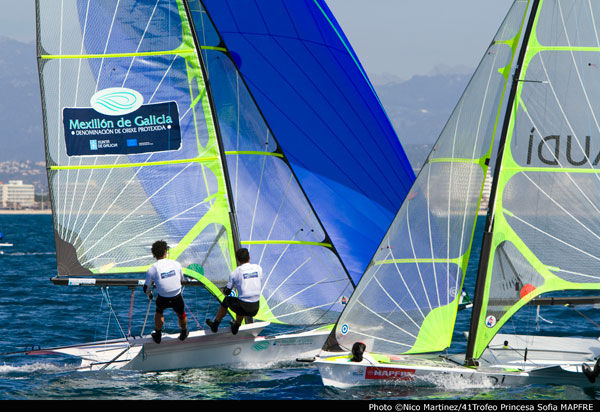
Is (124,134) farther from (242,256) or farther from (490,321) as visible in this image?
(490,321)

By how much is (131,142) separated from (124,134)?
134 mm

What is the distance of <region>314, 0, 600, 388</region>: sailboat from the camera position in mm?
9227

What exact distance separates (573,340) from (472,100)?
3.66 metres

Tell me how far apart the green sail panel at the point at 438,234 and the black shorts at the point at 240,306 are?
4.86 feet

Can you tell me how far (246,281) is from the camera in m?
10.0

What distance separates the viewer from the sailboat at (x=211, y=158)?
1057 centimetres

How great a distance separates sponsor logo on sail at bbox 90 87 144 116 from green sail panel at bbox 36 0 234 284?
1cm

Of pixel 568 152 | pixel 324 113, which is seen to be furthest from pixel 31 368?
pixel 568 152

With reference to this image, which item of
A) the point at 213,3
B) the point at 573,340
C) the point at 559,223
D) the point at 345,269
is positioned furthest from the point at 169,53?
the point at 573,340

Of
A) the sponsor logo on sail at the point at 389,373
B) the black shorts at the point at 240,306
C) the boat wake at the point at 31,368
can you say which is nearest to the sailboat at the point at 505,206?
the sponsor logo on sail at the point at 389,373

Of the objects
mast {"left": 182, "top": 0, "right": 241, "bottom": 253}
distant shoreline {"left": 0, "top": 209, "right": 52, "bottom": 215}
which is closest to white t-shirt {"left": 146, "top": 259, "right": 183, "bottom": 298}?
mast {"left": 182, "top": 0, "right": 241, "bottom": 253}

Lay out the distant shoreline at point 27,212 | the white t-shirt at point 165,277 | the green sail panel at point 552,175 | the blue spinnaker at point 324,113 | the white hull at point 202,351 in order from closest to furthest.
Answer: the green sail panel at point 552,175 < the white t-shirt at point 165,277 < the white hull at point 202,351 < the blue spinnaker at point 324,113 < the distant shoreline at point 27,212

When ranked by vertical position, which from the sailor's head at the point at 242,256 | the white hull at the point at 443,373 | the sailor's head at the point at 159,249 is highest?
A: the sailor's head at the point at 159,249

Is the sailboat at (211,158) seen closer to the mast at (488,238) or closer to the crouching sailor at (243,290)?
the crouching sailor at (243,290)
